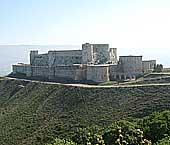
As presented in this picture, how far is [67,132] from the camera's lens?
5300 centimetres

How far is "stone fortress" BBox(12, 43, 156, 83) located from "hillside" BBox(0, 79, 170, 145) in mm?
7228

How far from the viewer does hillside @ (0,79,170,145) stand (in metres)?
54.5

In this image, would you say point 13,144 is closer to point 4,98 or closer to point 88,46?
point 4,98

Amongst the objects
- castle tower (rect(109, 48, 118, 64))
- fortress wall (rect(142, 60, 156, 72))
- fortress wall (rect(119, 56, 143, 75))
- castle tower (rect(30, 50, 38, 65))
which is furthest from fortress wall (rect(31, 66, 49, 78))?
fortress wall (rect(142, 60, 156, 72))

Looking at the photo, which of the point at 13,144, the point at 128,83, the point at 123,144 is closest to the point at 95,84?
the point at 128,83

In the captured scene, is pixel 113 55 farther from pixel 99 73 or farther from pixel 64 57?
pixel 99 73

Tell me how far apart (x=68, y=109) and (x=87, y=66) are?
53.9 ft

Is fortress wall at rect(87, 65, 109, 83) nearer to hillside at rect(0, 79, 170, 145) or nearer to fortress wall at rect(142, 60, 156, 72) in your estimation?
hillside at rect(0, 79, 170, 145)

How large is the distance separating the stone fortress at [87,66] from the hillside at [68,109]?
723cm

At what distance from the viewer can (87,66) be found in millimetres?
76062

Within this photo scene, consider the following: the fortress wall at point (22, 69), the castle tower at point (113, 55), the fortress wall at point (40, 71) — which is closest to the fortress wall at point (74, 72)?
the fortress wall at point (40, 71)

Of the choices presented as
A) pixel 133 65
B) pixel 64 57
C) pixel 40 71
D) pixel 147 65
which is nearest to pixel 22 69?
pixel 40 71

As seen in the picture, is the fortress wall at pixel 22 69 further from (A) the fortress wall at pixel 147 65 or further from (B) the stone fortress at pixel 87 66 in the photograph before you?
(A) the fortress wall at pixel 147 65

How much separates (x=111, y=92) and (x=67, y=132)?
13.6 metres
